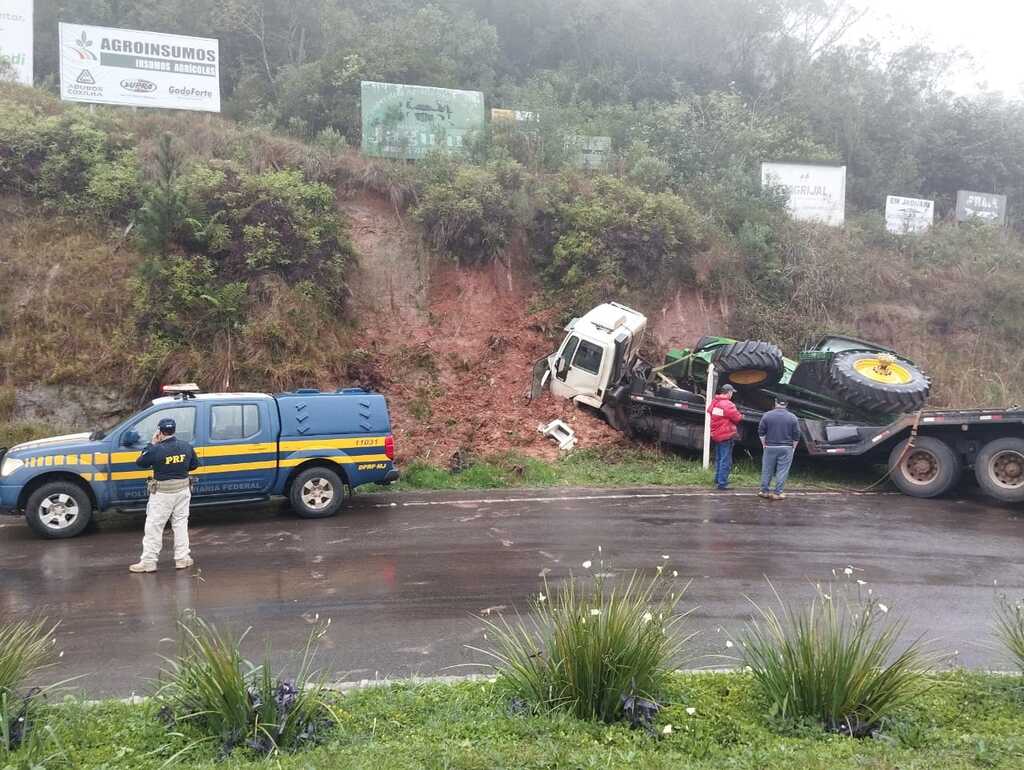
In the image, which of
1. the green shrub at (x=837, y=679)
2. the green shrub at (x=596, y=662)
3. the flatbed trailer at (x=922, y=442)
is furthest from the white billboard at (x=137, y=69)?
the green shrub at (x=837, y=679)

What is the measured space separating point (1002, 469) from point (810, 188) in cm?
1395

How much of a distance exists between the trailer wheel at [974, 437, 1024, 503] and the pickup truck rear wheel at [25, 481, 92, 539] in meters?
13.0

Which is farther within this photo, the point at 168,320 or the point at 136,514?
the point at 168,320

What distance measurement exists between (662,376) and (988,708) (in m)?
11.5

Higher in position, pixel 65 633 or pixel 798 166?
pixel 798 166

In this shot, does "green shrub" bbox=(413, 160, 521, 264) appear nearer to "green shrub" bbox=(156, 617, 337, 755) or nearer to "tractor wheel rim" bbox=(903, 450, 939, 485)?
"tractor wheel rim" bbox=(903, 450, 939, 485)

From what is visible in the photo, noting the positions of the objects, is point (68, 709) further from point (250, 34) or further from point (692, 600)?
point (250, 34)

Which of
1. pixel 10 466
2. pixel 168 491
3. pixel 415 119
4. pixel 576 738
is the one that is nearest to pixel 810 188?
pixel 415 119

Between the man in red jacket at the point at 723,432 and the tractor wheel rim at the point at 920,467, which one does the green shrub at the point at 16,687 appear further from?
the tractor wheel rim at the point at 920,467

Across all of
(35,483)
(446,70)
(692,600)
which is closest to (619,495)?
(692,600)

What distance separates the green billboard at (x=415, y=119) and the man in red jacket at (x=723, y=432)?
11.6 meters

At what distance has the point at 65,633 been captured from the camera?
21.6 ft

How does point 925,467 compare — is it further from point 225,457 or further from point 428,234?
point 428,234

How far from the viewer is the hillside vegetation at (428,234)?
16.1 metres
